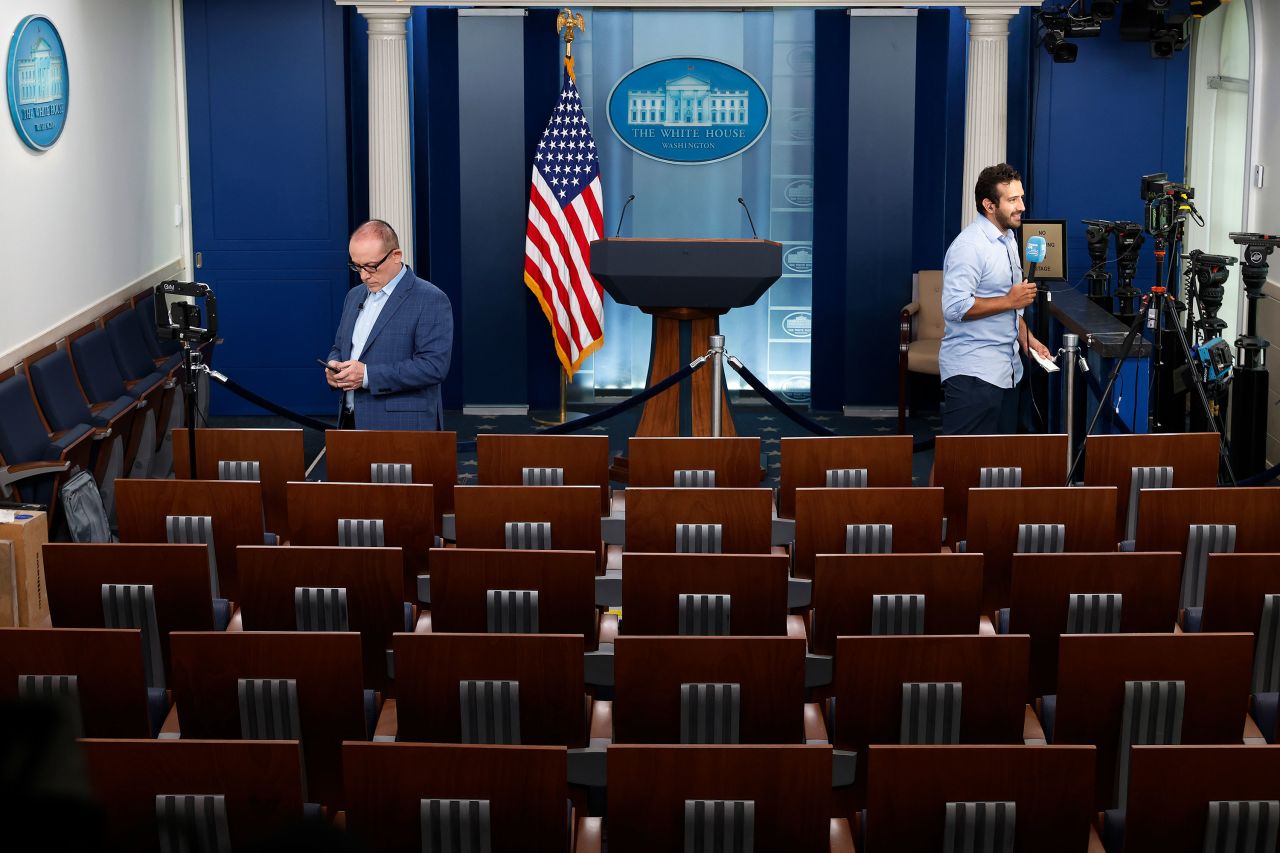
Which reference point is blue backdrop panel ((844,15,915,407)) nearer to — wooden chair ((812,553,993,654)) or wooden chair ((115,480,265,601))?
wooden chair ((115,480,265,601))

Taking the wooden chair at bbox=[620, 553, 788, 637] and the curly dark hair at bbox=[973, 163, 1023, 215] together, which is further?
the curly dark hair at bbox=[973, 163, 1023, 215]

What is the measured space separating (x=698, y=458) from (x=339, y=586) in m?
1.83

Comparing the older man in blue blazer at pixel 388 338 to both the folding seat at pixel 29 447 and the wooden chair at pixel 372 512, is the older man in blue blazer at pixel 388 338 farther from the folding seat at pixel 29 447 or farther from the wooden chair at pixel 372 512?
the folding seat at pixel 29 447

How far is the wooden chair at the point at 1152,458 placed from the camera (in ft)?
18.9

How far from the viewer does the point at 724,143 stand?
1098cm

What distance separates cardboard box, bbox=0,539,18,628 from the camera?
543 centimetres

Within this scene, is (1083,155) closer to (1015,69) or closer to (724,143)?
(1015,69)

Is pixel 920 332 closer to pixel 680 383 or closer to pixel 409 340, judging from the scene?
pixel 680 383

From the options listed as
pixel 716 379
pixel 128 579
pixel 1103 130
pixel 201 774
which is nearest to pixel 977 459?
pixel 716 379

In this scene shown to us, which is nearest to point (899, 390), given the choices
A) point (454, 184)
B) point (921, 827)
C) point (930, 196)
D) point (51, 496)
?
point (930, 196)

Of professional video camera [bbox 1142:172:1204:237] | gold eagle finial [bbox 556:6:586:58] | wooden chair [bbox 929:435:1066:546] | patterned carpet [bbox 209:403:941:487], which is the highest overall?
gold eagle finial [bbox 556:6:586:58]

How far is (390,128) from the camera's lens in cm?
1029

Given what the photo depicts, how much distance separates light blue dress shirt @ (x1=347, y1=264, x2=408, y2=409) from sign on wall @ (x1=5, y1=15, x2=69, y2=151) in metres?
2.27

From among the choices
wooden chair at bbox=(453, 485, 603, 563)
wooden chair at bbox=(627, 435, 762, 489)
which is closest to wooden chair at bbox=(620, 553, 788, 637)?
wooden chair at bbox=(453, 485, 603, 563)
